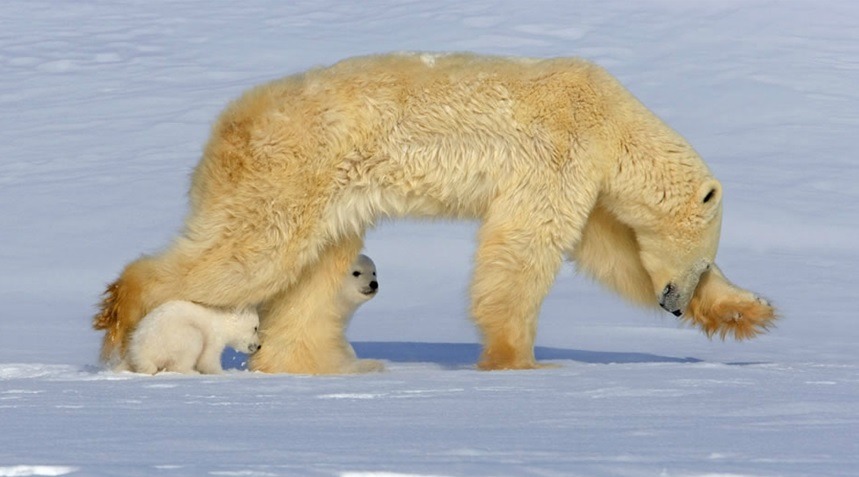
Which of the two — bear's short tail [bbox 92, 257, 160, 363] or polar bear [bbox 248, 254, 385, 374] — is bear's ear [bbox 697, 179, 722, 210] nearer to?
polar bear [bbox 248, 254, 385, 374]

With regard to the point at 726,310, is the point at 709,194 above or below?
above

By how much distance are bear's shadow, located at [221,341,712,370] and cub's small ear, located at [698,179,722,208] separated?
2.68 feet

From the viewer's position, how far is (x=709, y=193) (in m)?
6.90

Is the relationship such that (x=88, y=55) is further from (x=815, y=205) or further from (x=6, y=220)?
(x=815, y=205)

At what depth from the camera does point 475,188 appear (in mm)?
6551

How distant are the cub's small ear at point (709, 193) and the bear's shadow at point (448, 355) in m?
0.82

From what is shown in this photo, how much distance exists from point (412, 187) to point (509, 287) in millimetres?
633

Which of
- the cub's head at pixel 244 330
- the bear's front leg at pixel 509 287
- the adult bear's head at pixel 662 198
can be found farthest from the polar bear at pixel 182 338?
the adult bear's head at pixel 662 198

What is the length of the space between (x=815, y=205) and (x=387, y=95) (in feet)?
18.9

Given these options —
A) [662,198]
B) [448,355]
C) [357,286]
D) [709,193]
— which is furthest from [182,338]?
[709,193]

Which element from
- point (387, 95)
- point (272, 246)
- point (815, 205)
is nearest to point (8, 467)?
point (272, 246)

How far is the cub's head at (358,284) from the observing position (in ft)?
23.3

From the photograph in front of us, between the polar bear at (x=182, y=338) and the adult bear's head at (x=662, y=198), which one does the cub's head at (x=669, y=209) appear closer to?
the adult bear's head at (x=662, y=198)

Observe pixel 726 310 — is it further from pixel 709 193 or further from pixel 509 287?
pixel 509 287
